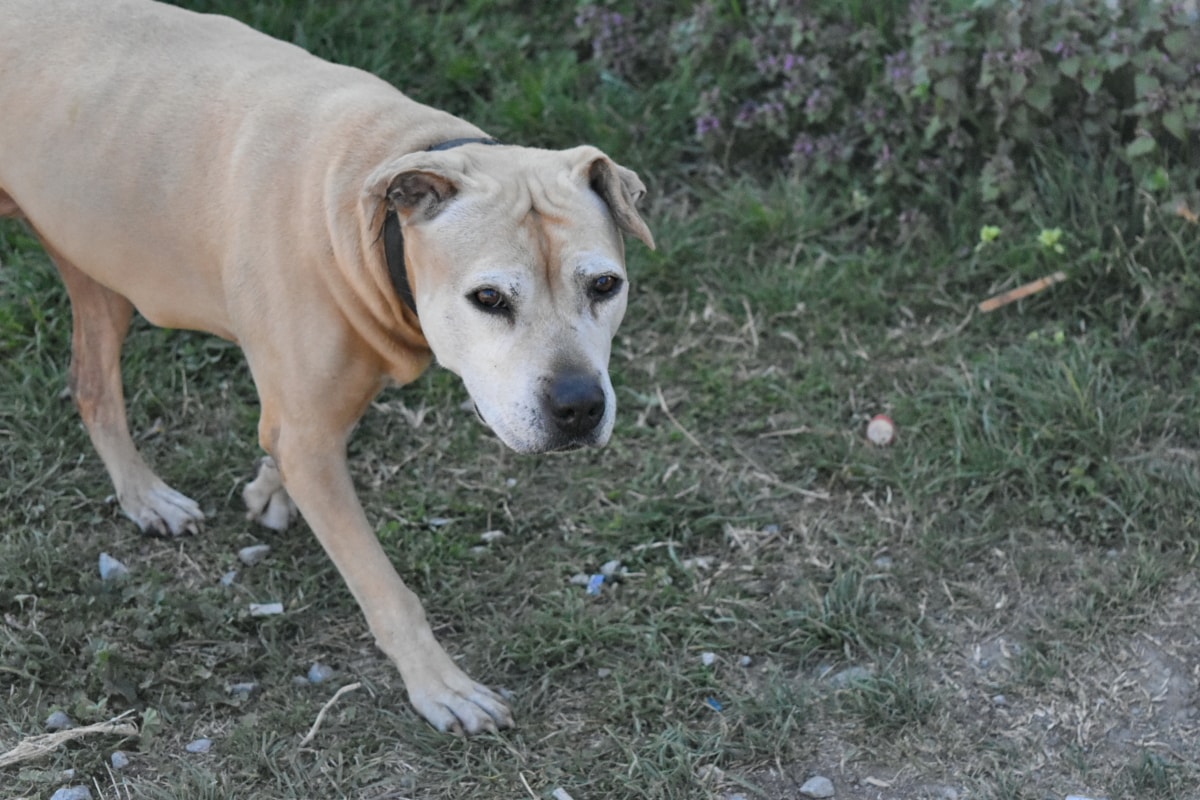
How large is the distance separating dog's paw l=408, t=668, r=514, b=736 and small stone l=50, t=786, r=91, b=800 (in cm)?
82

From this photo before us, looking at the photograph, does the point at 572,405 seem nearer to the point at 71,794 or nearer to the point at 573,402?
the point at 573,402

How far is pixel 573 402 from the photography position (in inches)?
124

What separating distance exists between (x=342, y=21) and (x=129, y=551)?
95.1 inches

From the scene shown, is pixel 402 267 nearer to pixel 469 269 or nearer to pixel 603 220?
pixel 469 269

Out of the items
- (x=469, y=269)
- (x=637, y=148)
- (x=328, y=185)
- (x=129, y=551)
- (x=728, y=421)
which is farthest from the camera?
(x=637, y=148)

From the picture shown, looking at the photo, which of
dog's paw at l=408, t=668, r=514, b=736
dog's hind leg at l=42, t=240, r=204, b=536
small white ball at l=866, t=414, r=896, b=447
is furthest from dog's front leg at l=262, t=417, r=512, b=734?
small white ball at l=866, t=414, r=896, b=447

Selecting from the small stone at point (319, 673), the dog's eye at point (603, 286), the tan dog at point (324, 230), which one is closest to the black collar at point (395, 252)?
the tan dog at point (324, 230)

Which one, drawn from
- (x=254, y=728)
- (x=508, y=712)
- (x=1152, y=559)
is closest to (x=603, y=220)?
(x=508, y=712)

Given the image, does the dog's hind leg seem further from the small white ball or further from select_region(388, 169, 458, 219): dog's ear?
the small white ball

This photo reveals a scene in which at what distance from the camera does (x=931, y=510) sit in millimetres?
4242

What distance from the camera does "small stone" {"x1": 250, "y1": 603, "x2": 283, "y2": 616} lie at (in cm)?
397

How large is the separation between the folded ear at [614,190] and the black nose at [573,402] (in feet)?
1.46

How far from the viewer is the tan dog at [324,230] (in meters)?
3.24

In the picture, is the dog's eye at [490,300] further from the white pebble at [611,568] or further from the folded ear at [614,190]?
the white pebble at [611,568]
